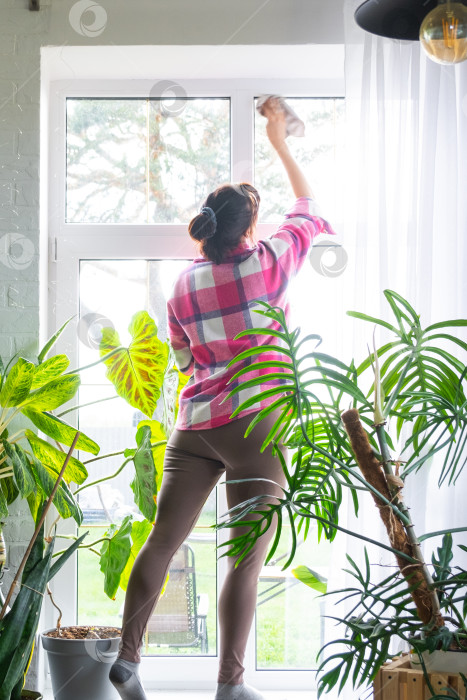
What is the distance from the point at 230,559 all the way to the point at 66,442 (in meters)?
0.51

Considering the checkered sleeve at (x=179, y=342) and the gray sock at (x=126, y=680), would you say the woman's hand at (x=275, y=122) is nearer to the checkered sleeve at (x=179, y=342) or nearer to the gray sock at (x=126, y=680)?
the checkered sleeve at (x=179, y=342)

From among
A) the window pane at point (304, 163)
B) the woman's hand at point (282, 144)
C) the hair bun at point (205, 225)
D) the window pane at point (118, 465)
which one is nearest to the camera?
the hair bun at point (205, 225)

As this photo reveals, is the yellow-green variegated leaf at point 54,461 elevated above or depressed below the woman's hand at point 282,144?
below

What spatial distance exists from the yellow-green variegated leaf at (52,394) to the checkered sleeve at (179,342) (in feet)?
1.10

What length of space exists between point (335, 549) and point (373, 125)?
1.17 meters

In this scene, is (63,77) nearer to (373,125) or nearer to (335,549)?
(373,125)

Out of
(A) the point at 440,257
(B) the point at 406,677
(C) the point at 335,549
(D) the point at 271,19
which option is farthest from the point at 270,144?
(B) the point at 406,677

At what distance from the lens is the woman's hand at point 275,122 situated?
244 cm

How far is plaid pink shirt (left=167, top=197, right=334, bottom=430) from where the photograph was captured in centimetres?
197

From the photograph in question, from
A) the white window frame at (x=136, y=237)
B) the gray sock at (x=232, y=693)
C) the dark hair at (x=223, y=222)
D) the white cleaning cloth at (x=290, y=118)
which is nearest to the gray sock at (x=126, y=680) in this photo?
the gray sock at (x=232, y=693)

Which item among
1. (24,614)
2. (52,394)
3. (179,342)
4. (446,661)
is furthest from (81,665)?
(446,661)

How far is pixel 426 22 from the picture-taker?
117cm

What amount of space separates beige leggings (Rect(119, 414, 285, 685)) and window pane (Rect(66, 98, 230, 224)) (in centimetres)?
90

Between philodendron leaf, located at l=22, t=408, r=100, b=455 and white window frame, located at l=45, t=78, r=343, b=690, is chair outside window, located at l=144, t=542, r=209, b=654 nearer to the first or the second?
white window frame, located at l=45, t=78, r=343, b=690
